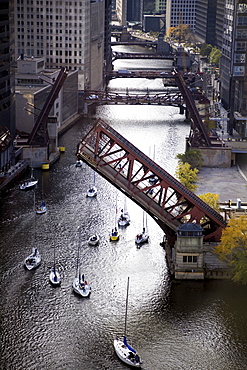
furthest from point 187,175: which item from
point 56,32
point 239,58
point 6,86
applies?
point 56,32

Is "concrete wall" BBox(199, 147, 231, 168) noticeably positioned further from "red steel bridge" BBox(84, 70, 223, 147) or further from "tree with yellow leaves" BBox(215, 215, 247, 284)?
"tree with yellow leaves" BBox(215, 215, 247, 284)

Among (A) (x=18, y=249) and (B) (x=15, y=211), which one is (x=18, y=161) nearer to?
(B) (x=15, y=211)

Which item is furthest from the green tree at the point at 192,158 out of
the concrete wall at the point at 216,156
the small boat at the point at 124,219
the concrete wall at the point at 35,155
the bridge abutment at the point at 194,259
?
the bridge abutment at the point at 194,259

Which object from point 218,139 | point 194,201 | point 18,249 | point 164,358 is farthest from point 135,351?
point 218,139

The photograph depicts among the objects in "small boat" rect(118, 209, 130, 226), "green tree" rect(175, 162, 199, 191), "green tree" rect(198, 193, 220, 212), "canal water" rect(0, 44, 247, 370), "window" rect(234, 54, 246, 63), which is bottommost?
"canal water" rect(0, 44, 247, 370)

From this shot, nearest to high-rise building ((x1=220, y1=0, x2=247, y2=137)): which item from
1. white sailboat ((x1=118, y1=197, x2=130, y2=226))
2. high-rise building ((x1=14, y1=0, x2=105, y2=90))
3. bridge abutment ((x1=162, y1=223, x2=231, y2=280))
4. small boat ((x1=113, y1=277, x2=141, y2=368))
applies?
high-rise building ((x1=14, y1=0, x2=105, y2=90))

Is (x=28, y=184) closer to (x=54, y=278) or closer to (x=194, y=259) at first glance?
(x=54, y=278)
